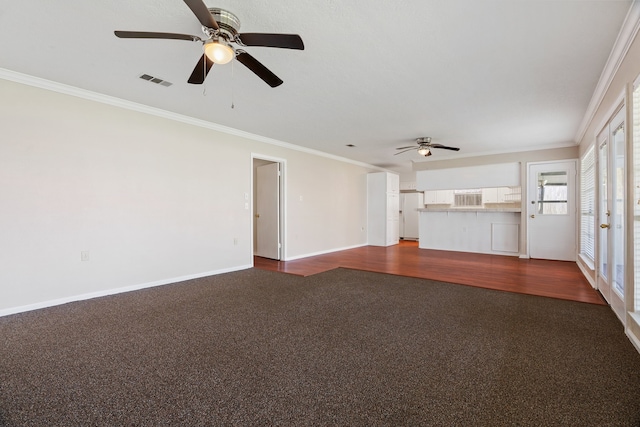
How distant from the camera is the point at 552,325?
105 inches

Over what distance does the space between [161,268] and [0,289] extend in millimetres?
1554

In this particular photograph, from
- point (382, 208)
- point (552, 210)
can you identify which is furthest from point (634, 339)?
point (382, 208)

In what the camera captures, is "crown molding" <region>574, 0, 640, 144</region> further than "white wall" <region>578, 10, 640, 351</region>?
No

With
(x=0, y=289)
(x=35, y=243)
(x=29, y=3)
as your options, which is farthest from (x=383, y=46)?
(x=0, y=289)

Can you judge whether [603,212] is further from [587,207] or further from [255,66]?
[255,66]

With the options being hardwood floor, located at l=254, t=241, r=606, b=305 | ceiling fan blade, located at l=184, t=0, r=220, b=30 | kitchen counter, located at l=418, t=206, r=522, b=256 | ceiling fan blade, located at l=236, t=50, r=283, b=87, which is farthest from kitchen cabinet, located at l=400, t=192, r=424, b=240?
ceiling fan blade, located at l=184, t=0, r=220, b=30

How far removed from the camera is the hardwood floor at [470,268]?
3.90 m

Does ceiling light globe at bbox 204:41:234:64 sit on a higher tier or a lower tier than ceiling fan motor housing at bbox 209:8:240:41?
lower

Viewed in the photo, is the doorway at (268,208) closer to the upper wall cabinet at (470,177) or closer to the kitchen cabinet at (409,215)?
the upper wall cabinet at (470,177)

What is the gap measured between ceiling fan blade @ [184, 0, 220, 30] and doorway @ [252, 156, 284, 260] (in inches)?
158

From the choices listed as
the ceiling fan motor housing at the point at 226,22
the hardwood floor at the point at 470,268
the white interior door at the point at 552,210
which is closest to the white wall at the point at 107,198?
the hardwood floor at the point at 470,268

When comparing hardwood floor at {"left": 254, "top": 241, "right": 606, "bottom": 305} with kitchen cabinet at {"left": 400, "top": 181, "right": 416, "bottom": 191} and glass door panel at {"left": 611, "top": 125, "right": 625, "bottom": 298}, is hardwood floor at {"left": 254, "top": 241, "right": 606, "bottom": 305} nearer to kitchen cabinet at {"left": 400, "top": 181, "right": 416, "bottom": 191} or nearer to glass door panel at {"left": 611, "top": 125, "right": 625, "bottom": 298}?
glass door panel at {"left": 611, "top": 125, "right": 625, "bottom": 298}

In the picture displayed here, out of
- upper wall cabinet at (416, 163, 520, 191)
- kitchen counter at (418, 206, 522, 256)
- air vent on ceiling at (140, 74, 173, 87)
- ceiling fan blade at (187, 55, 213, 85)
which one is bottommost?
kitchen counter at (418, 206, 522, 256)

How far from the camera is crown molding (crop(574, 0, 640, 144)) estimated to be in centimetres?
207
